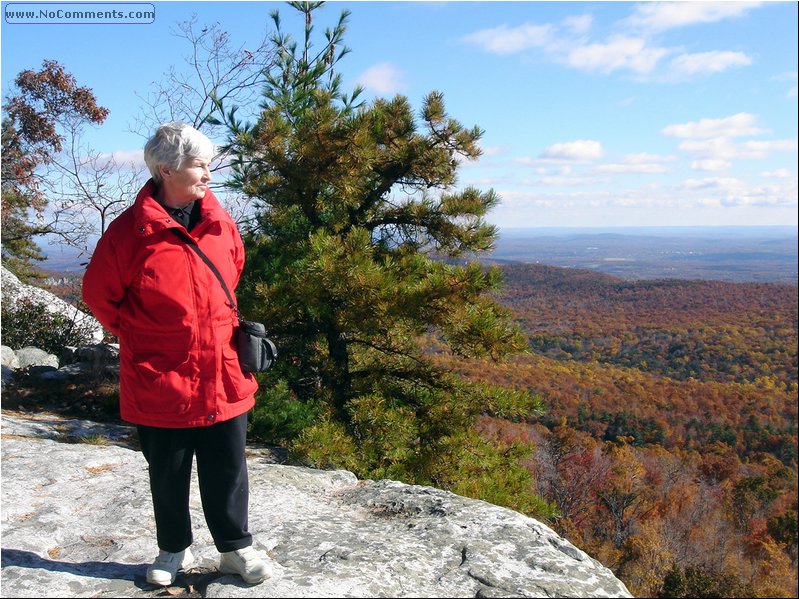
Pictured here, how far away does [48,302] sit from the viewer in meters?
9.09

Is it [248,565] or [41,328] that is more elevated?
[41,328]

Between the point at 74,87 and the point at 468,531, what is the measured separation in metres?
8.24

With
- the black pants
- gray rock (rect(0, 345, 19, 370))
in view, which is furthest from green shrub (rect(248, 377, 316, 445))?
gray rock (rect(0, 345, 19, 370))

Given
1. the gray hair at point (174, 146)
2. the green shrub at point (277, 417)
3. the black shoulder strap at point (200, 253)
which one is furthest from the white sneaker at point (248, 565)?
the green shrub at point (277, 417)

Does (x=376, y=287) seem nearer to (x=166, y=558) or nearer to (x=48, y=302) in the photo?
(x=166, y=558)

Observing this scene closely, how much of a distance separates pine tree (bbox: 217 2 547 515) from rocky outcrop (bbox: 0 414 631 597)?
3.65 ft

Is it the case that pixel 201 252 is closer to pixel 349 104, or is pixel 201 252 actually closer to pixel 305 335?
pixel 305 335

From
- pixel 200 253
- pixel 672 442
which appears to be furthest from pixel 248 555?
pixel 672 442

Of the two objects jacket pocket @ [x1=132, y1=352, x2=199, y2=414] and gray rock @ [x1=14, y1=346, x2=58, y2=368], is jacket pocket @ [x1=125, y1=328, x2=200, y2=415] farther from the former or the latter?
gray rock @ [x1=14, y1=346, x2=58, y2=368]

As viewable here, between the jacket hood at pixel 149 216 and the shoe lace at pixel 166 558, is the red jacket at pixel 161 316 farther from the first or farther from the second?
the shoe lace at pixel 166 558

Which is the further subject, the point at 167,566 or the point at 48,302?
the point at 48,302

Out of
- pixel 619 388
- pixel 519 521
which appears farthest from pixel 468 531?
pixel 619 388

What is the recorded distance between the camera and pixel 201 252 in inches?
82.7

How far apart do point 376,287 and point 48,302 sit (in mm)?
6739
